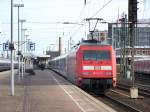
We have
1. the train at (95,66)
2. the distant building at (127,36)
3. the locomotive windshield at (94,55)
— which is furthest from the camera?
the distant building at (127,36)

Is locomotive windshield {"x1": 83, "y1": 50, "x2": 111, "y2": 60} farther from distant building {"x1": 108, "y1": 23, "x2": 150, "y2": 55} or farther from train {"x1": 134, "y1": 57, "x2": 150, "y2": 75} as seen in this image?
distant building {"x1": 108, "y1": 23, "x2": 150, "y2": 55}

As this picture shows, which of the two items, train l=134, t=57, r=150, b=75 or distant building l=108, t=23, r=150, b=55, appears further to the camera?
distant building l=108, t=23, r=150, b=55

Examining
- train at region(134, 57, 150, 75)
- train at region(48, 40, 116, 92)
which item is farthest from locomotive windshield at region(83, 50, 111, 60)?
train at region(134, 57, 150, 75)

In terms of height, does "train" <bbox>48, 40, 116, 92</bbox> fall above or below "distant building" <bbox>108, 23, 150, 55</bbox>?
below

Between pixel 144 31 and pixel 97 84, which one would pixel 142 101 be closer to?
pixel 97 84

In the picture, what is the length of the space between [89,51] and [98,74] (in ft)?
5.37

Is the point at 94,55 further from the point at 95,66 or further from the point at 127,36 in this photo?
the point at 127,36

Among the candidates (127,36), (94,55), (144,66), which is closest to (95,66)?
(94,55)

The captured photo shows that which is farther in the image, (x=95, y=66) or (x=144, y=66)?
(x=144, y=66)

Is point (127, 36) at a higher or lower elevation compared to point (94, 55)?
higher

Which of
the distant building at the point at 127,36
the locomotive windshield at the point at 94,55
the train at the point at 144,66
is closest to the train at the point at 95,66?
the locomotive windshield at the point at 94,55

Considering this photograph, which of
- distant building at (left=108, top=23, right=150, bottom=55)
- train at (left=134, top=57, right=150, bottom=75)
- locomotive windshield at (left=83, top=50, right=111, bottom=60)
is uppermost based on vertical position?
distant building at (left=108, top=23, right=150, bottom=55)

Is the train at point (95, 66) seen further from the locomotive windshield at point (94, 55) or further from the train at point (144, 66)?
the train at point (144, 66)

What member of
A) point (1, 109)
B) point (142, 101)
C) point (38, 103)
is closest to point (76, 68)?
point (142, 101)
